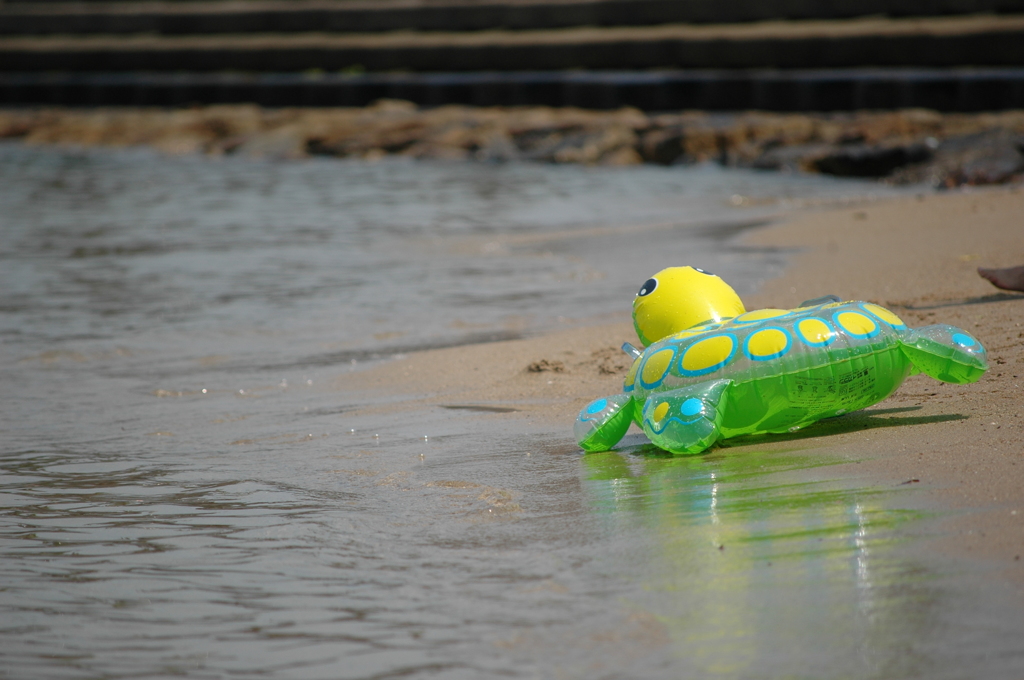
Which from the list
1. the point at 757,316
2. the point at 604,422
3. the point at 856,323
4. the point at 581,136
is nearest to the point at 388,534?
the point at 604,422

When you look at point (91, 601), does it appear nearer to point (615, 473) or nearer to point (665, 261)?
point (615, 473)

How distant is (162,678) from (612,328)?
346 centimetres

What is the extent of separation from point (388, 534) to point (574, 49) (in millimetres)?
19092

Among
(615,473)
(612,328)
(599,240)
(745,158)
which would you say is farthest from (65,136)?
(615,473)

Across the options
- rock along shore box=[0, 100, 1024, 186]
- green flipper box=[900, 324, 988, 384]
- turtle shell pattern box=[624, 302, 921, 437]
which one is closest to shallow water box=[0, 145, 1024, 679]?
turtle shell pattern box=[624, 302, 921, 437]

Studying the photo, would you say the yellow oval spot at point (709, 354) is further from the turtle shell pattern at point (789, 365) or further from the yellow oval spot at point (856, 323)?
the yellow oval spot at point (856, 323)

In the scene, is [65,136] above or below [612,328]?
above

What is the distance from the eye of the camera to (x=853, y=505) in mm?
2830

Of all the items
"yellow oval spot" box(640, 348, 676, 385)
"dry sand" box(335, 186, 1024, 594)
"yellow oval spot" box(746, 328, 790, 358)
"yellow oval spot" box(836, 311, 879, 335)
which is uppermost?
"yellow oval spot" box(836, 311, 879, 335)

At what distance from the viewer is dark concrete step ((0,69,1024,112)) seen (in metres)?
16.1

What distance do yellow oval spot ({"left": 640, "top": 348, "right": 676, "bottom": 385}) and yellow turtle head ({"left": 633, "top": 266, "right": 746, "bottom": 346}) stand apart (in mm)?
290

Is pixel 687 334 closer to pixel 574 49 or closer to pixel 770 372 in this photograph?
pixel 770 372

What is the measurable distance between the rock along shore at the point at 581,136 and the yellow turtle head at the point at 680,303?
8.25 metres

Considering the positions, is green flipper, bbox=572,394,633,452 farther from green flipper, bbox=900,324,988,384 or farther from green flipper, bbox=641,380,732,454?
green flipper, bbox=900,324,988,384
